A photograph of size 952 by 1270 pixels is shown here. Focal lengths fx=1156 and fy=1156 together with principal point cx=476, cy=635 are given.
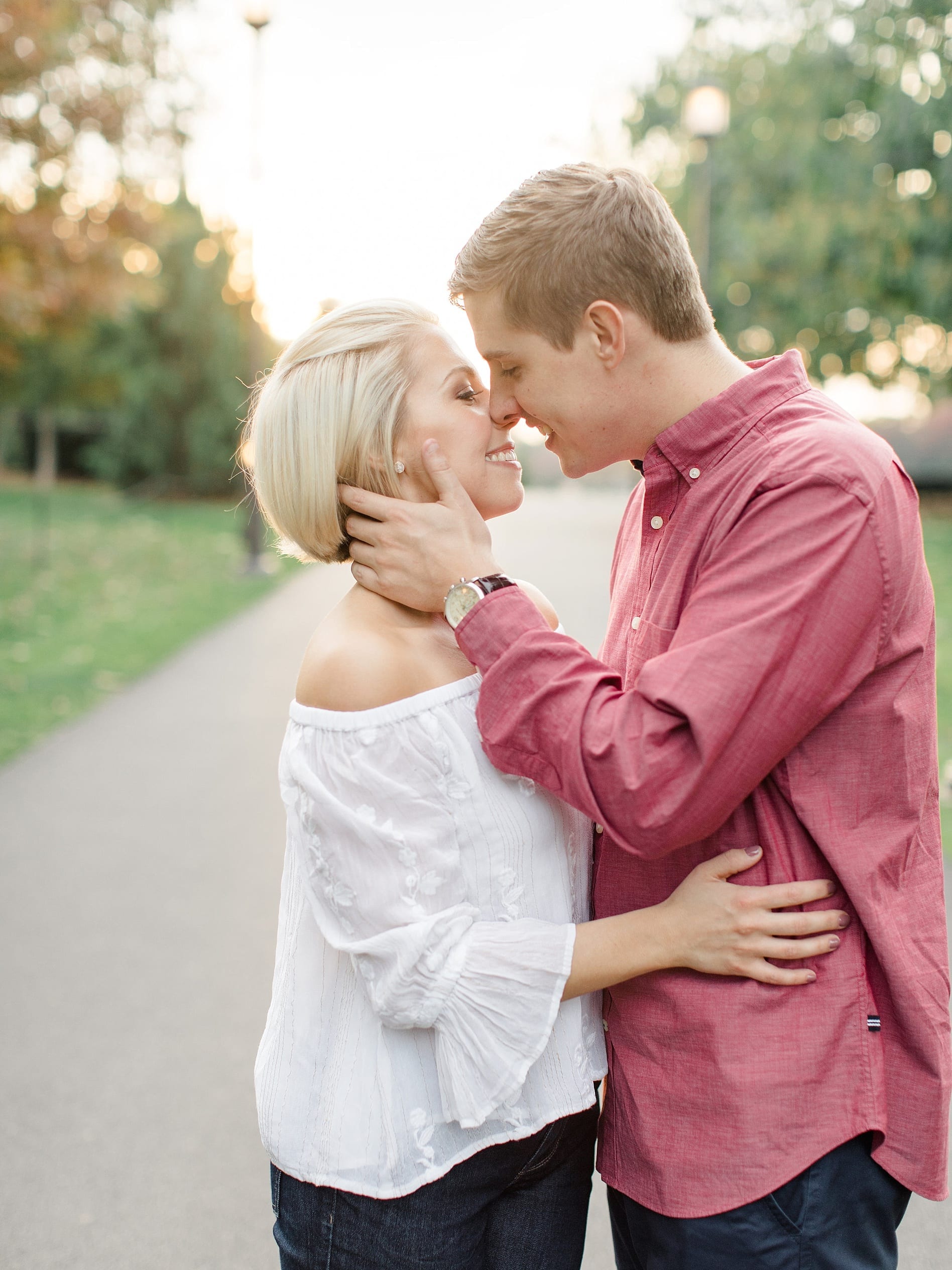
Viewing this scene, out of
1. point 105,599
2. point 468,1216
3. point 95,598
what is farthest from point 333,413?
point 95,598

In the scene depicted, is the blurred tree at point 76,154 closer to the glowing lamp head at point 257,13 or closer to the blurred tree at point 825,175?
the glowing lamp head at point 257,13

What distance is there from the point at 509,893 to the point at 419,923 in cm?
17

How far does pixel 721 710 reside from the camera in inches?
58.4

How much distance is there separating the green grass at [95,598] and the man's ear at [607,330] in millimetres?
4385

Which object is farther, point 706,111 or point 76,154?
point 76,154

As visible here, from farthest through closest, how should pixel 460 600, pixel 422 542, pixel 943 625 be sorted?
pixel 943 625 → pixel 422 542 → pixel 460 600

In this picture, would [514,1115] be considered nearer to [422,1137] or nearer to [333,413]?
[422,1137]

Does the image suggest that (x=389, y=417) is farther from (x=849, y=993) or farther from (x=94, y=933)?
(x=94, y=933)

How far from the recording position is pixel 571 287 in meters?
1.80

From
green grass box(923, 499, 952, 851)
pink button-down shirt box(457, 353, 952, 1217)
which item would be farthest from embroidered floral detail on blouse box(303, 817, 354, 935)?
Result: green grass box(923, 499, 952, 851)

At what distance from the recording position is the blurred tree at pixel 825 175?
15.1 m

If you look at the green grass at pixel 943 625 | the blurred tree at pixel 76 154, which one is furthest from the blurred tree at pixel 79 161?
the green grass at pixel 943 625

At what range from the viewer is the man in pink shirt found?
1521mm

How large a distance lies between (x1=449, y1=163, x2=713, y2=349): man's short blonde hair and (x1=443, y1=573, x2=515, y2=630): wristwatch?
42cm
